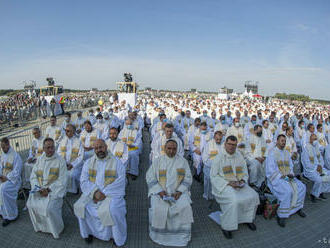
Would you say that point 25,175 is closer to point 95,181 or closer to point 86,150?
point 86,150

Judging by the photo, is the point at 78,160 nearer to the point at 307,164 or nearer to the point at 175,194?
the point at 175,194

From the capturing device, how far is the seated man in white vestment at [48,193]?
3.77m

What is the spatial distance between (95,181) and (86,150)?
300 cm

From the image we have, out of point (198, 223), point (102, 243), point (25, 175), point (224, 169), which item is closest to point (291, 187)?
point (224, 169)

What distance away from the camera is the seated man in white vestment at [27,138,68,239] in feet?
12.4

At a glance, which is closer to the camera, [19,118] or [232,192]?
[232,192]

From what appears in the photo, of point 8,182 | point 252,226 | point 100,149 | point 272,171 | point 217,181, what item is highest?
point 100,149

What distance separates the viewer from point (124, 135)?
7523 millimetres

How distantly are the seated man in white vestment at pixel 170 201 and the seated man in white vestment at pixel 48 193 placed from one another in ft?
5.96

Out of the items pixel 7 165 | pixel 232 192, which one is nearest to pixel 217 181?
pixel 232 192

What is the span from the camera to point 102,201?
12.1ft

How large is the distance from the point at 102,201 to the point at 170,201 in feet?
4.19

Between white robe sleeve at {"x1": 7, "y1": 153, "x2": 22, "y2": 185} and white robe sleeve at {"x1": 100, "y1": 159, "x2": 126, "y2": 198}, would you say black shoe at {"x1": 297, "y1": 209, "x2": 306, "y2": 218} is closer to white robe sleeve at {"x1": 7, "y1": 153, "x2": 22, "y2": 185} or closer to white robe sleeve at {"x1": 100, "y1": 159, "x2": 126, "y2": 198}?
white robe sleeve at {"x1": 100, "y1": 159, "x2": 126, "y2": 198}

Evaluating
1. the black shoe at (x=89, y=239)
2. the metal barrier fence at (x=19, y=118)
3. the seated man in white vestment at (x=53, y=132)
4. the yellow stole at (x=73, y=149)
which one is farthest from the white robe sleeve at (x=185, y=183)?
the metal barrier fence at (x=19, y=118)
